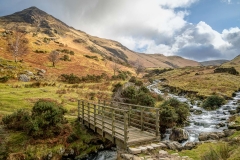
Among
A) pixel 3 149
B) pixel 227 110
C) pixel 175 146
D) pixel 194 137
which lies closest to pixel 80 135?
pixel 3 149

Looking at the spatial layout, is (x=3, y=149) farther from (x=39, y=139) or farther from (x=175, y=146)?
(x=175, y=146)

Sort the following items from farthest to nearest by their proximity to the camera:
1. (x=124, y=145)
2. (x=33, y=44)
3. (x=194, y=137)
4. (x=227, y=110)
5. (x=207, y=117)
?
1. (x=33, y=44)
2. (x=227, y=110)
3. (x=207, y=117)
4. (x=194, y=137)
5. (x=124, y=145)

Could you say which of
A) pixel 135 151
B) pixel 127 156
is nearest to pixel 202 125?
pixel 135 151

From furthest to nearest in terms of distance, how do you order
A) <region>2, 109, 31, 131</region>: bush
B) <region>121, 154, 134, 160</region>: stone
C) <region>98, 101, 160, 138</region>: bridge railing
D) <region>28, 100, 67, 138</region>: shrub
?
<region>2, 109, 31, 131</region>: bush < <region>28, 100, 67, 138</region>: shrub < <region>98, 101, 160, 138</region>: bridge railing < <region>121, 154, 134, 160</region>: stone

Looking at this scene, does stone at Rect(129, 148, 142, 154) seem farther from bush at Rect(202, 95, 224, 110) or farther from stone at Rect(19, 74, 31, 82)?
stone at Rect(19, 74, 31, 82)

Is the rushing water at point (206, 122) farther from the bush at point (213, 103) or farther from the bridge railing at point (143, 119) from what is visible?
the bridge railing at point (143, 119)

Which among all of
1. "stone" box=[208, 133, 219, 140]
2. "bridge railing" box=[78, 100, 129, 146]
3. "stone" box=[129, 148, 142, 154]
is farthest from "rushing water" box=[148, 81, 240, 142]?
"stone" box=[129, 148, 142, 154]

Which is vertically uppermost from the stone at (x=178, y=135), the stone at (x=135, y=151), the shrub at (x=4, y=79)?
the shrub at (x=4, y=79)

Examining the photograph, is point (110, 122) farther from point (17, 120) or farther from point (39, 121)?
point (17, 120)

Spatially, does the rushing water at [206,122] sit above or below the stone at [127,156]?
below

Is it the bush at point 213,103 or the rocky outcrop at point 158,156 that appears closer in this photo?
the rocky outcrop at point 158,156

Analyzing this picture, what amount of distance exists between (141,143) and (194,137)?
904cm

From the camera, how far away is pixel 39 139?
16.0m

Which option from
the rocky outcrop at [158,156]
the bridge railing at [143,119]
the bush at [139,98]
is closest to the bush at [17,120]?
the bridge railing at [143,119]
